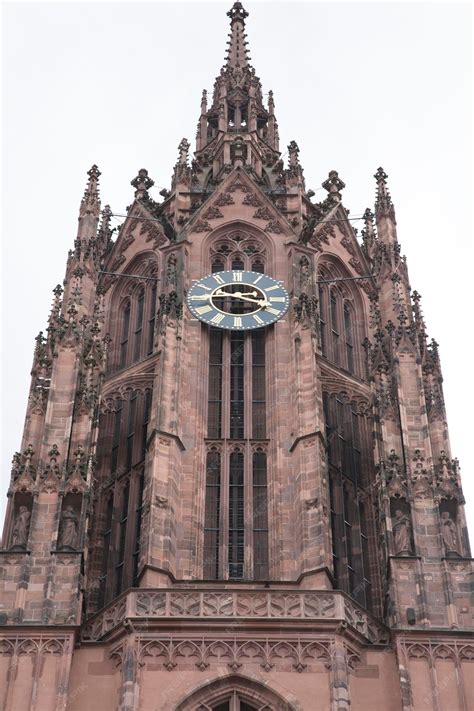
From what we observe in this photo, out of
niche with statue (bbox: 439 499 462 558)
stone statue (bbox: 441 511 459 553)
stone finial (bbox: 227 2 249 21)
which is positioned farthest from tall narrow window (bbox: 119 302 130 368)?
stone finial (bbox: 227 2 249 21)

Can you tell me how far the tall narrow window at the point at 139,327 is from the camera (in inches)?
1703

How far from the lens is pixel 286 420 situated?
38.7m

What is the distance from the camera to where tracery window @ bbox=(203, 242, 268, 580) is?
35781mm

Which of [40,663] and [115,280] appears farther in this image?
[115,280]

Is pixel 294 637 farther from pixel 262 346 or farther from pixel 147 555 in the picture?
pixel 262 346

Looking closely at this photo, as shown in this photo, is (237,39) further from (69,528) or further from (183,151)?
(69,528)

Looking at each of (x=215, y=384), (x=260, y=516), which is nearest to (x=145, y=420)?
(x=215, y=384)

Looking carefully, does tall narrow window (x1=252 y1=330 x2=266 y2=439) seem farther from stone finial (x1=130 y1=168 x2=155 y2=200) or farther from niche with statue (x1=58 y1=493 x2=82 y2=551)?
stone finial (x1=130 y1=168 x2=155 y2=200)

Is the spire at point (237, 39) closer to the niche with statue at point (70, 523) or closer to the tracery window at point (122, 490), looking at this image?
the tracery window at point (122, 490)

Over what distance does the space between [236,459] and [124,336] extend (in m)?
7.52

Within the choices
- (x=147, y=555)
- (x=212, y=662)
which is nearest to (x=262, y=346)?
(x=147, y=555)

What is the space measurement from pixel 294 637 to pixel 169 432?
23.0 feet

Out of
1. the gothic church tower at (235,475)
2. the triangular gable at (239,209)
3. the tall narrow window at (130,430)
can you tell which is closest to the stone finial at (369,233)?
the gothic church tower at (235,475)

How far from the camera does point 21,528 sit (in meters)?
34.6
